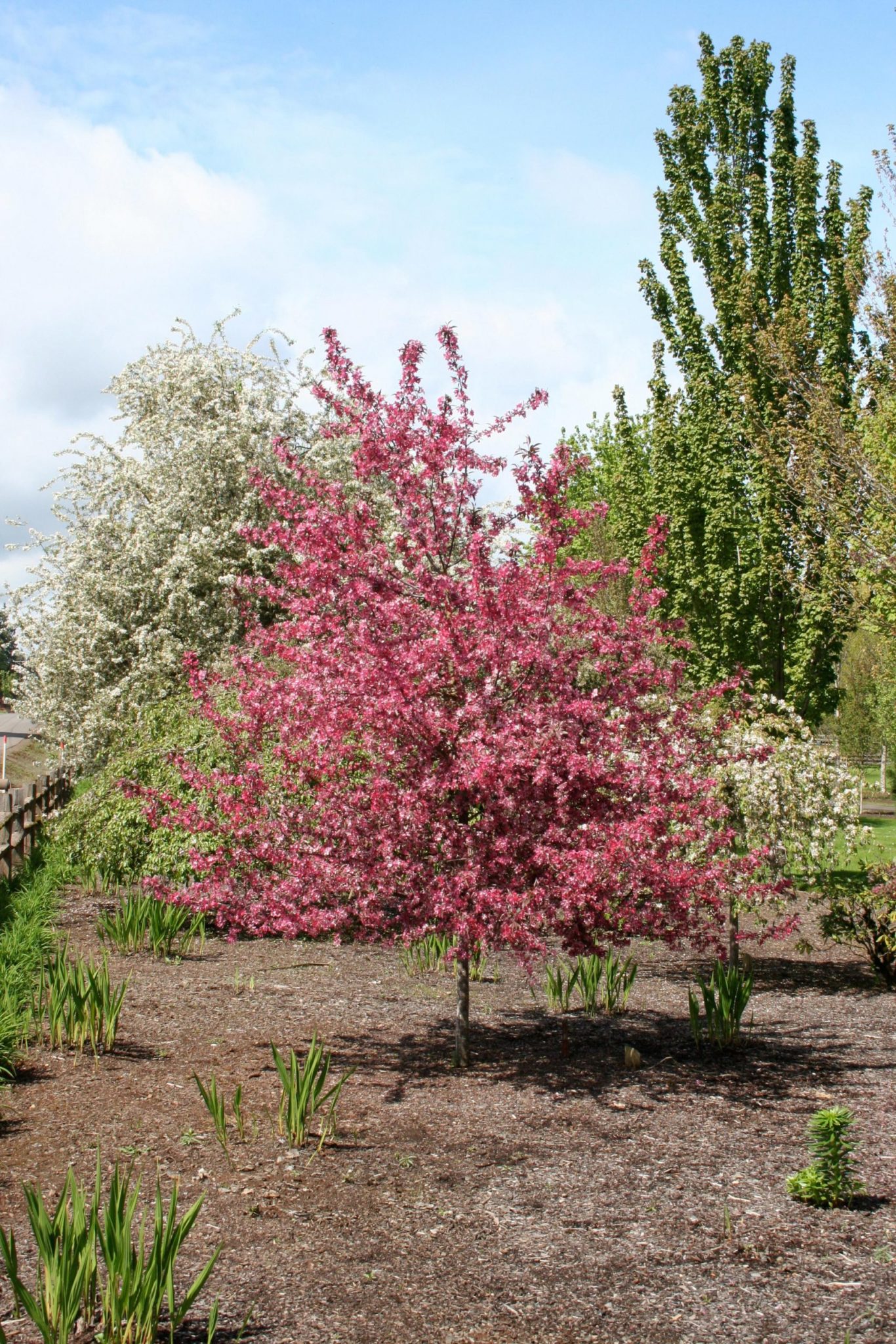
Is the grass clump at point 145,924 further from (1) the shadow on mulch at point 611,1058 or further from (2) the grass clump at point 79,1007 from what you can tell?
(1) the shadow on mulch at point 611,1058

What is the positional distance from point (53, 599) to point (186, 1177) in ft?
41.4

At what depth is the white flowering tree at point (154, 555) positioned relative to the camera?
14703mm

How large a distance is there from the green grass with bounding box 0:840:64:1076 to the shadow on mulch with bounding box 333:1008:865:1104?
1.73 metres

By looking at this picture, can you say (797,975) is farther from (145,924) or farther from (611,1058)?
(145,924)

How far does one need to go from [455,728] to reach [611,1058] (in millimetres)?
2383

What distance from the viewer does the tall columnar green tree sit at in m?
10.7

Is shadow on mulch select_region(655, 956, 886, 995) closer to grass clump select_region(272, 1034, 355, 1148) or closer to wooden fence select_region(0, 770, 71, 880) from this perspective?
grass clump select_region(272, 1034, 355, 1148)

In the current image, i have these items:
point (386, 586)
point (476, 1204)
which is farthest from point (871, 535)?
point (476, 1204)

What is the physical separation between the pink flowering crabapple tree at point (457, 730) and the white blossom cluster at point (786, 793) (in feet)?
6.42

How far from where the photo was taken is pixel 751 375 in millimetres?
10992

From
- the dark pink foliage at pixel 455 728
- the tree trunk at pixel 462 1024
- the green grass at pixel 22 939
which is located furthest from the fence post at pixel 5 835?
the tree trunk at pixel 462 1024

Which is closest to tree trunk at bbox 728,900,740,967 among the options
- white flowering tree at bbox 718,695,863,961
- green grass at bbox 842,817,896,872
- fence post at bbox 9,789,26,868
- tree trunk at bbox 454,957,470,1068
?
white flowering tree at bbox 718,695,863,961

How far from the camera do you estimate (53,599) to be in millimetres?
15844

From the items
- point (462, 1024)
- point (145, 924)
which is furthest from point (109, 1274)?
point (145, 924)
